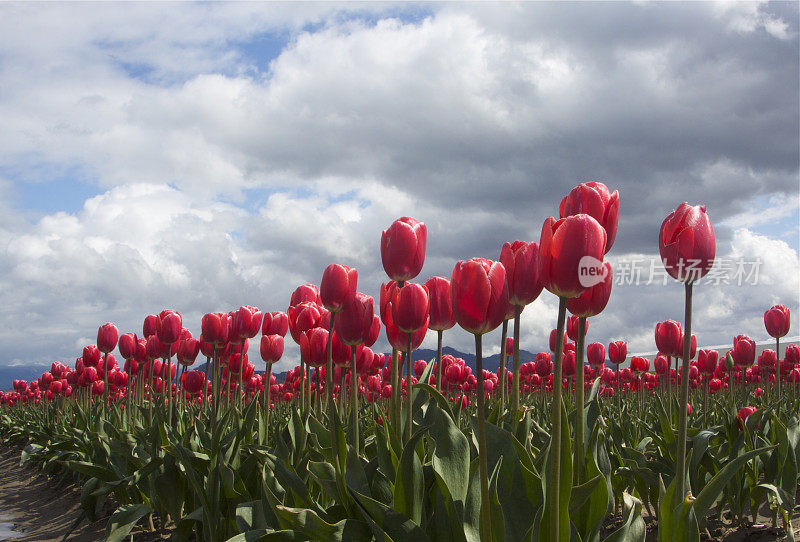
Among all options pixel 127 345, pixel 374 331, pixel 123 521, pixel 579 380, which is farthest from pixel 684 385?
pixel 127 345

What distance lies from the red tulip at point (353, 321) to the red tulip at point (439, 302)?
42 cm

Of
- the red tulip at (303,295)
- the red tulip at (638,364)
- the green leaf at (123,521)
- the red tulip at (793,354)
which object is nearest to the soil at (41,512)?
the green leaf at (123,521)

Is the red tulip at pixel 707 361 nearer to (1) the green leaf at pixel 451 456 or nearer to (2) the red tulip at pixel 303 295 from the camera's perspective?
(2) the red tulip at pixel 303 295

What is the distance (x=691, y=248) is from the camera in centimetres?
236

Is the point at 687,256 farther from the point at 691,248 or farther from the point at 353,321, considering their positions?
the point at 353,321

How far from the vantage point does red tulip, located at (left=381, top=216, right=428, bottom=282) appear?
3.36m

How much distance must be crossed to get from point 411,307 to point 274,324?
2.95 m

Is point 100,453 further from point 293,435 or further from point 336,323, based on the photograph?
point 336,323

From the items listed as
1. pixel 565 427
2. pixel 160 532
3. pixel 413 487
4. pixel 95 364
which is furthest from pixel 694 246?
pixel 95 364

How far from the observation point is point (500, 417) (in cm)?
412

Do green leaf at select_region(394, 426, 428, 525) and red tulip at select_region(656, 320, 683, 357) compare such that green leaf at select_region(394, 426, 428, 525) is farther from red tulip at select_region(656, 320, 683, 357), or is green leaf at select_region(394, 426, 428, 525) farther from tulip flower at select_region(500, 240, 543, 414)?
red tulip at select_region(656, 320, 683, 357)

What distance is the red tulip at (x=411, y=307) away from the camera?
3.02 metres

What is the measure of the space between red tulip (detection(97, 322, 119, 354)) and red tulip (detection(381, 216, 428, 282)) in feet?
19.6

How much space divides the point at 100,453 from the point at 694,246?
6.91 meters
